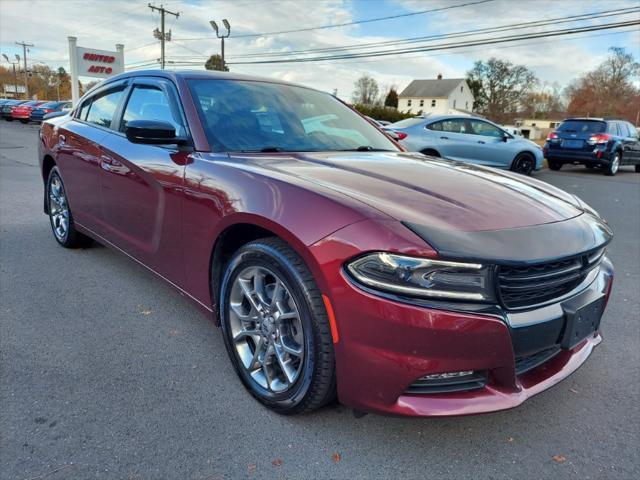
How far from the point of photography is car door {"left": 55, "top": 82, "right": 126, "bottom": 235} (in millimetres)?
3568

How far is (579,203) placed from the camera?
2.52 m

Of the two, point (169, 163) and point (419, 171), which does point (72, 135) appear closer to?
point (169, 163)

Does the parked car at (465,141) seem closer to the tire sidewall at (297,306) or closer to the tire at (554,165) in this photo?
the tire at (554,165)

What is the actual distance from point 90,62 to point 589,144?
2849 cm

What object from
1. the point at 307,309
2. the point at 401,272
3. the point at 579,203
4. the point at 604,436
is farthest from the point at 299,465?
the point at 579,203

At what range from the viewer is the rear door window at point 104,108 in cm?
358

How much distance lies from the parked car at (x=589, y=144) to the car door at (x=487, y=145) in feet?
10.9

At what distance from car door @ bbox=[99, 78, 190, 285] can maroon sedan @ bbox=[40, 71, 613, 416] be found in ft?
0.05

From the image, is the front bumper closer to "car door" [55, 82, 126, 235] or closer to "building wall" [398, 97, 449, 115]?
"car door" [55, 82, 126, 235]

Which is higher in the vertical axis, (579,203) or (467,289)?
(579,203)

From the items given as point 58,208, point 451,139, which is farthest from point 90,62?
point 58,208

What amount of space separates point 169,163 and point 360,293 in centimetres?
152

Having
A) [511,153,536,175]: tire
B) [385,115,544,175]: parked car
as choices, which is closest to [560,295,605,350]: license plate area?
[385,115,544,175]: parked car

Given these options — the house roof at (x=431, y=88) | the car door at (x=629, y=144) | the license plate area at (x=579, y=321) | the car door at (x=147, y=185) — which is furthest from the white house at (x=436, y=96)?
the license plate area at (x=579, y=321)
